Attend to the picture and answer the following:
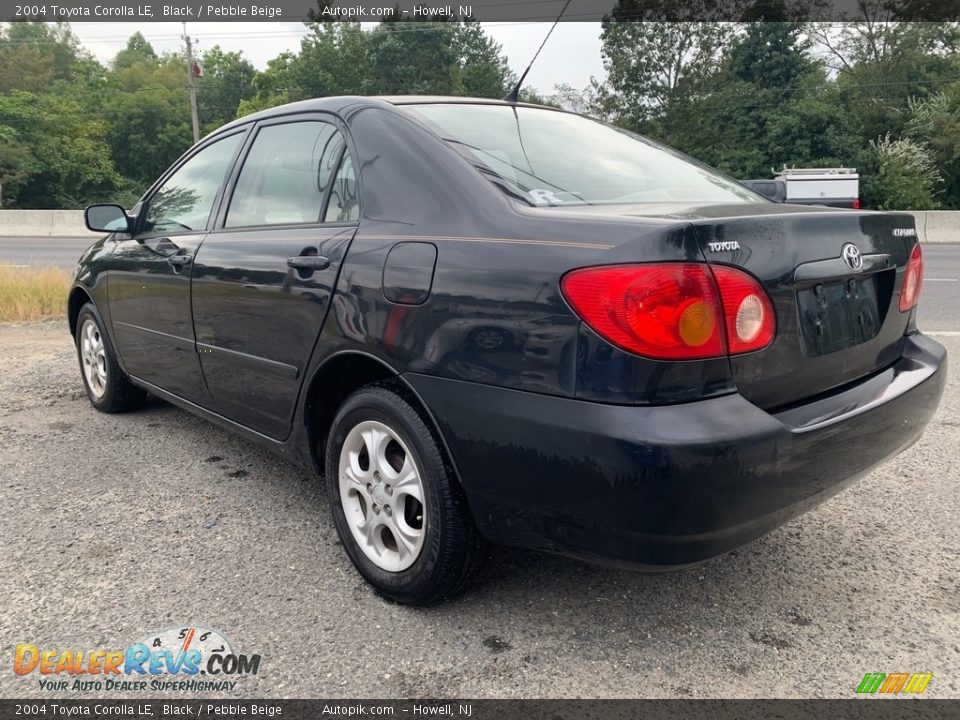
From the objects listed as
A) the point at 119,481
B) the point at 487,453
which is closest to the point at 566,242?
the point at 487,453

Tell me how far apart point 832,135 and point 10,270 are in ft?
96.3

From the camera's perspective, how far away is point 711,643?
2178 millimetres

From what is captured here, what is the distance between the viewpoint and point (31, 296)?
8117mm

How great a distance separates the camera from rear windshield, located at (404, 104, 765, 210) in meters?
2.36

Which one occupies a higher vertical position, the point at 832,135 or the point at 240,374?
the point at 832,135

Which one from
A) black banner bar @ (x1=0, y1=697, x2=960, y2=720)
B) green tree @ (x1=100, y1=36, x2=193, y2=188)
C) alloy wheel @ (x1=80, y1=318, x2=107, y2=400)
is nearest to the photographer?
black banner bar @ (x1=0, y1=697, x2=960, y2=720)

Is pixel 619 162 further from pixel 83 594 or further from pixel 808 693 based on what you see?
pixel 83 594

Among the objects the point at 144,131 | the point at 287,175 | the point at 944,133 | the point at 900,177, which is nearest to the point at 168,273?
the point at 287,175

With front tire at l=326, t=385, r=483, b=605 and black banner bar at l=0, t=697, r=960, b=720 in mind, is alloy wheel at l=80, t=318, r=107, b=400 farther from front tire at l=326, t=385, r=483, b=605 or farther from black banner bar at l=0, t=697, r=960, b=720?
black banner bar at l=0, t=697, r=960, b=720

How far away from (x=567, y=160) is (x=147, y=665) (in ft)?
6.85

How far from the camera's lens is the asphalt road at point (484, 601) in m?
2.04

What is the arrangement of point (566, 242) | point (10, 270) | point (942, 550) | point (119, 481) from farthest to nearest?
point (10, 270) < point (119, 481) < point (942, 550) < point (566, 242)

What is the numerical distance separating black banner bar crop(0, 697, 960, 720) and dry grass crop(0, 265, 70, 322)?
6.98 m

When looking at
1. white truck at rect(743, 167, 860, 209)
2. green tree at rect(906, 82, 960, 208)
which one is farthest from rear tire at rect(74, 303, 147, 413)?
green tree at rect(906, 82, 960, 208)
